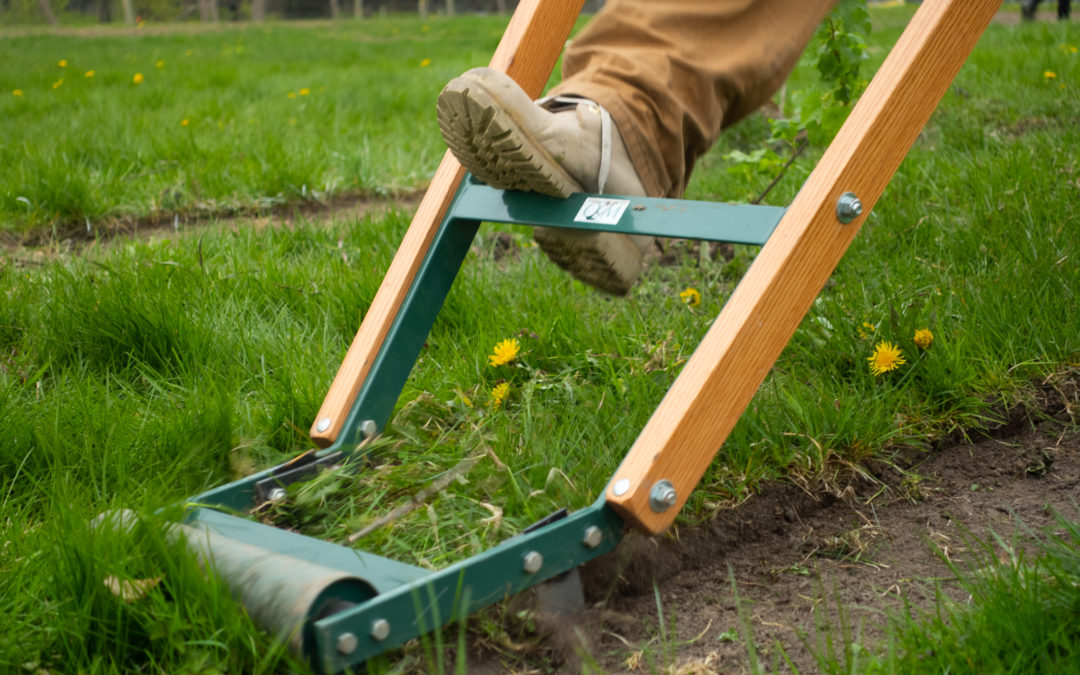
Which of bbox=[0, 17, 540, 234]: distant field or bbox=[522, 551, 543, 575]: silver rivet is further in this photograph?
bbox=[0, 17, 540, 234]: distant field

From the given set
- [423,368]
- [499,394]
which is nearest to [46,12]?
[423,368]

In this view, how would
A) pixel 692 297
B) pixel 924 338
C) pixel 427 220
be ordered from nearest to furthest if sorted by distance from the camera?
1. pixel 427 220
2. pixel 924 338
3. pixel 692 297

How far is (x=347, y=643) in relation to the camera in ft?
2.78

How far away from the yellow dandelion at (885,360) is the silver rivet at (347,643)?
1042 mm

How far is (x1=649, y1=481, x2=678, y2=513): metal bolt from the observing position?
1.02 m

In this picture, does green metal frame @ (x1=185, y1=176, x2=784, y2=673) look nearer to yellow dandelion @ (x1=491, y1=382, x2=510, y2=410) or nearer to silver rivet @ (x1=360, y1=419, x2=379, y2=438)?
silver rivet @ (x1=360, y1=419, x2=379, y2=438)

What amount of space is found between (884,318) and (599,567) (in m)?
0.81

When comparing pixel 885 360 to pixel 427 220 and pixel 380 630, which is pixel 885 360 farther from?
pixel 380 630

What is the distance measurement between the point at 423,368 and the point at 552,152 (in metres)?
0.62

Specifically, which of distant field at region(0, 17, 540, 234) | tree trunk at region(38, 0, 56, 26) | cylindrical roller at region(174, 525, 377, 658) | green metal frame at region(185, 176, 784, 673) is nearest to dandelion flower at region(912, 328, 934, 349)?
green metal frame at region(185, 176, 784, 673)

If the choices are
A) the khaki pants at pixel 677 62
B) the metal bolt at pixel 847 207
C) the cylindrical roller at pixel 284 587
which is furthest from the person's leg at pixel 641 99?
the cylindrical roller at pixel 284 587

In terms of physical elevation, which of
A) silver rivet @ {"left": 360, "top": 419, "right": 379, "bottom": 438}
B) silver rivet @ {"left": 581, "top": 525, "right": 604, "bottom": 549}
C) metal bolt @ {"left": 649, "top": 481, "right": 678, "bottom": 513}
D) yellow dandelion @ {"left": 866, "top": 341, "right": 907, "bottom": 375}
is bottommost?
silver rivet @ {"left": 360, "top": 419, "right": 379, "bottom": 438}

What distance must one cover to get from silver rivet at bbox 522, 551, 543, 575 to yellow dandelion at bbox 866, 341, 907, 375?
0.83m

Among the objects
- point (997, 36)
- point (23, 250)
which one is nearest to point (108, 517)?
point (23, 250)
